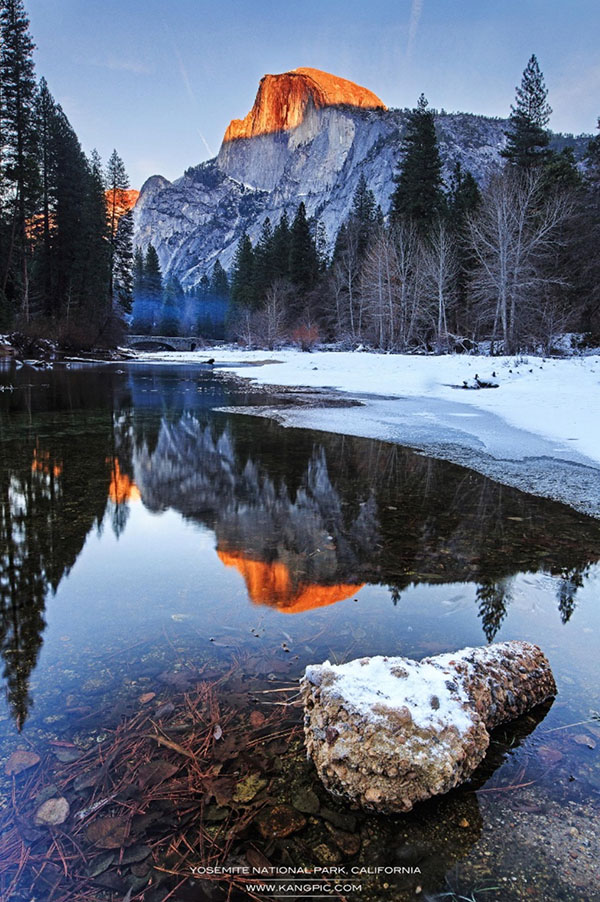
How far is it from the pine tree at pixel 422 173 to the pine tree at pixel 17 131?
102ft

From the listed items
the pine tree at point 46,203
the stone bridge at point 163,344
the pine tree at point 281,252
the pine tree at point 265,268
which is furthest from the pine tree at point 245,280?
the pine tree at point 46,203

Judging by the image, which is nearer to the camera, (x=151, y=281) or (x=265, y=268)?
(x=265, y=268)

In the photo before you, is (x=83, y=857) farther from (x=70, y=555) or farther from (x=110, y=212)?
(x=110, y=212)

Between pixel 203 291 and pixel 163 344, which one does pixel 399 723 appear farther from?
pixel 203 291

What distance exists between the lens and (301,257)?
7006 centimetres

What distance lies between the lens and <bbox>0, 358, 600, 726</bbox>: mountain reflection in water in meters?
3.67

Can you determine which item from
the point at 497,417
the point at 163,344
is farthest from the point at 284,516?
the point at 163,344

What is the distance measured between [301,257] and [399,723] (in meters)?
73.9

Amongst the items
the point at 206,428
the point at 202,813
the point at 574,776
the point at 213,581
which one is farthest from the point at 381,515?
the point at 206,428

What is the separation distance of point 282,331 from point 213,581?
6321cm

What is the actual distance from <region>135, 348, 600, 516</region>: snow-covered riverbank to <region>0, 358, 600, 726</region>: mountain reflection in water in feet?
2.78

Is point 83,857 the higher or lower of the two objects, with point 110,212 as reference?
lower

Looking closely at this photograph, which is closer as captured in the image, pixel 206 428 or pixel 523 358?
pixel 206 428

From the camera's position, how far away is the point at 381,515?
5484mm
